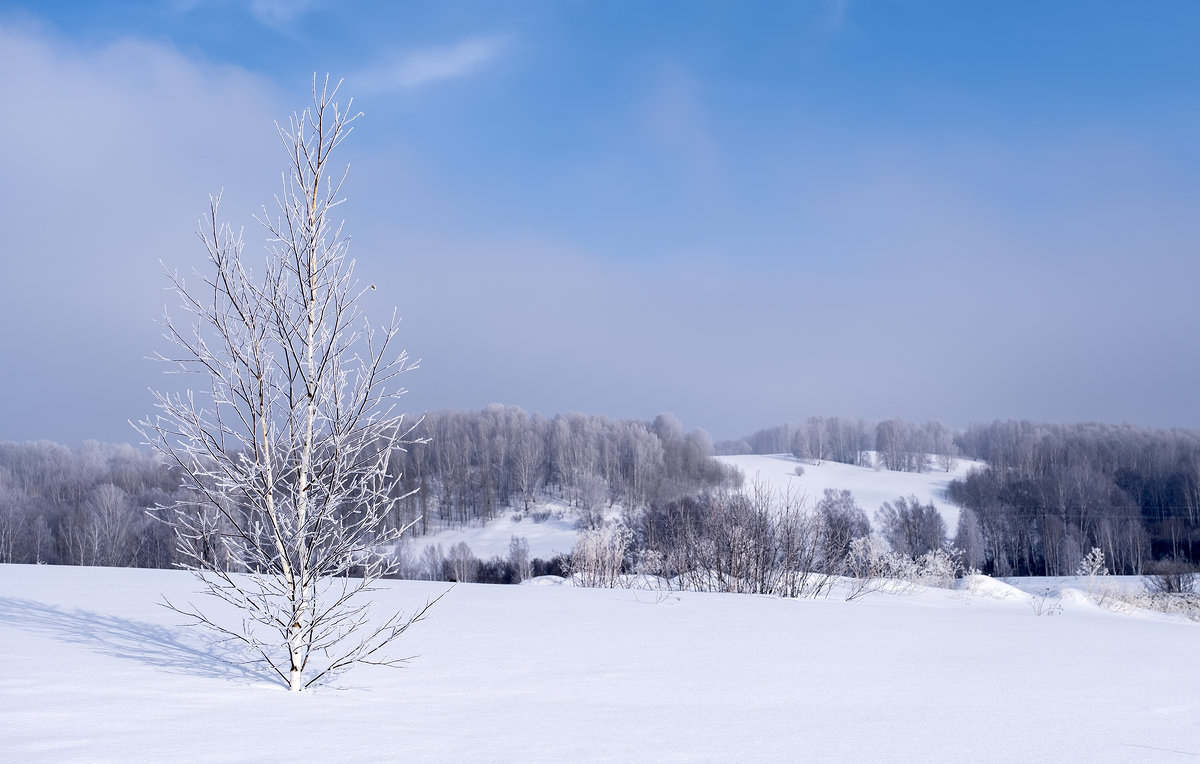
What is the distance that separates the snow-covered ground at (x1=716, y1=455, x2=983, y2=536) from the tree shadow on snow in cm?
4839

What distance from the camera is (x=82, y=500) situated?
3791cm

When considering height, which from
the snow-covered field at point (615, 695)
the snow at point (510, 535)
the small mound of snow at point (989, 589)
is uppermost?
the snow-covered field at point (615, 695)

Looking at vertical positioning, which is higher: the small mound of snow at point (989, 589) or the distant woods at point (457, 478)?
the distant woods at point (457, 478)

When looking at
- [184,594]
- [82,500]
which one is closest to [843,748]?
[184,594]

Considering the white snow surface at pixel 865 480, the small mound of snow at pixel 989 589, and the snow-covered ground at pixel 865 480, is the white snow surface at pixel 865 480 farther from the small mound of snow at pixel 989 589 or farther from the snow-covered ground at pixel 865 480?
the small mound of snow at pixel 989 589

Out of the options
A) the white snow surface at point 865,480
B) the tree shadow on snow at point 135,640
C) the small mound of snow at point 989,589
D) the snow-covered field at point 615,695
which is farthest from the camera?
the white snow surface at point 865,480

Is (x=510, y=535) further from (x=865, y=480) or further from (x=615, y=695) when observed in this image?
(x=615, y=695)

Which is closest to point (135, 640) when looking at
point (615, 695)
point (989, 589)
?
point (615, 695)

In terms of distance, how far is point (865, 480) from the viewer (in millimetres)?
66750

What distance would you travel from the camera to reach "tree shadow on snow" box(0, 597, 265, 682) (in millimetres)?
4547

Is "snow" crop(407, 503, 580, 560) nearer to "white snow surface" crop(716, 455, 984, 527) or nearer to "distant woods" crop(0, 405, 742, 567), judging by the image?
"distant woods" crop(0, 405, 742, 567)

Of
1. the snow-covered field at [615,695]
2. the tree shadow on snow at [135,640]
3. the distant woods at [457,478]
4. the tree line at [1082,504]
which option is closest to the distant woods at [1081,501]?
the tree line at [1082,504]

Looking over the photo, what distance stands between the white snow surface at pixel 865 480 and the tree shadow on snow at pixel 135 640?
4814 cm

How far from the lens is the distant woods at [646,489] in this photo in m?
35.2
